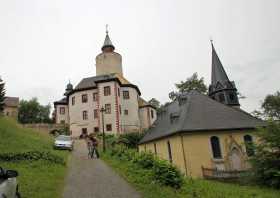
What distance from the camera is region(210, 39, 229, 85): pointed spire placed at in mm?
38259

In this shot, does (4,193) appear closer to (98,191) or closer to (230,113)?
(98,191)

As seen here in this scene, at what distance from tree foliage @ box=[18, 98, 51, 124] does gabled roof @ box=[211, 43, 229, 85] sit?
44.5 m

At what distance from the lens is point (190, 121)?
2631cm

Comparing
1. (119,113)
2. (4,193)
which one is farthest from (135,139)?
(4,193)

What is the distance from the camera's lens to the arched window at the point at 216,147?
83.4 ft

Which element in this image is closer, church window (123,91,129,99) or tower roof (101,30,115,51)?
church window (123,91,129,99)

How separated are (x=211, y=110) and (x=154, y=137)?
7466 mm

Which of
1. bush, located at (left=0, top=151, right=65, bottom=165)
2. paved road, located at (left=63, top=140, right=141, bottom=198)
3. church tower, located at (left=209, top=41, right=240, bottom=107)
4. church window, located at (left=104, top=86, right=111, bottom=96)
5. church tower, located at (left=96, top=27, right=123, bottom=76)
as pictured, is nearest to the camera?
paved road, located at (left=63, top=140, right=141, bottom=198)

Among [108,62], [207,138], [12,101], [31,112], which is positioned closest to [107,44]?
[108,62]

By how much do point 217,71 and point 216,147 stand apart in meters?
17.0

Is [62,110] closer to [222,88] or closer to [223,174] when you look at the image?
[222,88]

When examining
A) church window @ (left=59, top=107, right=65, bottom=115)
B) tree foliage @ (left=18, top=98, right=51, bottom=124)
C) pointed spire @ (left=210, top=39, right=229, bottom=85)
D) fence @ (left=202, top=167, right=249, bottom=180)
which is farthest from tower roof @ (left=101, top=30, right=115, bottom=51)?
fence @ (left=202, top=167, right=249, bottom=180)

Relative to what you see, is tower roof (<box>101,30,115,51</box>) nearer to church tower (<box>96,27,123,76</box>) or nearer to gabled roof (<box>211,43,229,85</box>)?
church tower (<box>96,27,123,76</box>)


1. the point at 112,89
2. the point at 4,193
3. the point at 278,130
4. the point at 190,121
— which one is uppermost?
the point at 112,89
